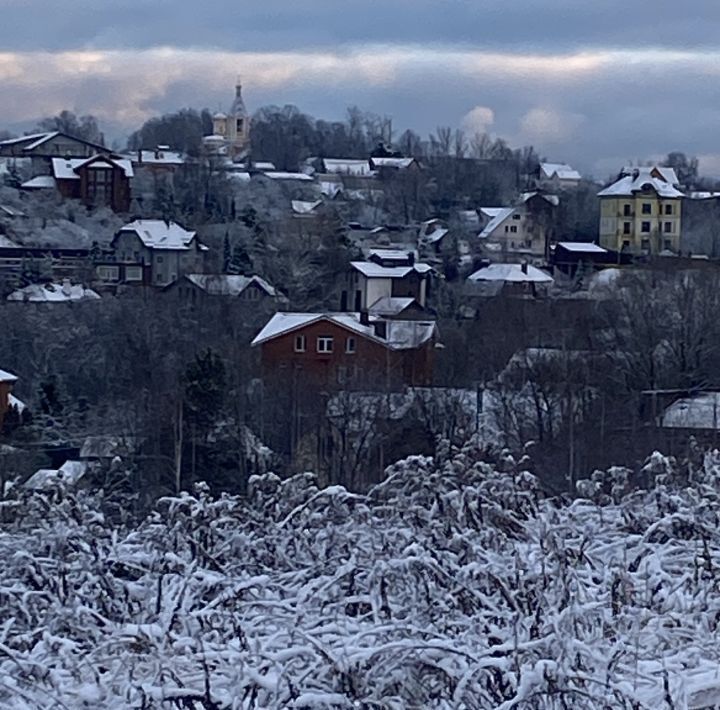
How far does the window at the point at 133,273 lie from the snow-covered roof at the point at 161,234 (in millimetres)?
562

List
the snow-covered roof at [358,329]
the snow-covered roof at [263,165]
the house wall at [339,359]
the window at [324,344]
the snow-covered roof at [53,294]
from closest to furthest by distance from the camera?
1. the house wall at [339,359]
2. the snow-covered roof at [358,329]
3. the window at [324,344]
4. the snow-covered roof at [53,294]
5. the snow-covered roof at [263,165]

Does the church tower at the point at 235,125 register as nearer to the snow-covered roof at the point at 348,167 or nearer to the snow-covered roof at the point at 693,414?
the snow-covered roof at the point at 348,167

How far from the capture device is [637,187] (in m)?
38.1

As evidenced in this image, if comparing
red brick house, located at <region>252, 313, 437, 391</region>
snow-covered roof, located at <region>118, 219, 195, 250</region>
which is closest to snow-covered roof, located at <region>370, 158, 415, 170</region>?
snow-covered roof, located at <region>118, 219, 195, 250</region>

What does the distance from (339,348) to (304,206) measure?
18.2 m

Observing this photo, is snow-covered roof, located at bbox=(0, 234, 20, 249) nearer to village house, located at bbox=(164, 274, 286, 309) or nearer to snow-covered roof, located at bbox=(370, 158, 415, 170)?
village house, located at bbox=(164, 274, 286, 309)

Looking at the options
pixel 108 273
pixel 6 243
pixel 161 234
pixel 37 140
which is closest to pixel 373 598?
pixel 108 273

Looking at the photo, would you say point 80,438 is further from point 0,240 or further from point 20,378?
point 0,240

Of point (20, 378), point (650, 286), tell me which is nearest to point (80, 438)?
point (20, 378)

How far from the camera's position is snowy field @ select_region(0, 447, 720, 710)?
91.6 inches

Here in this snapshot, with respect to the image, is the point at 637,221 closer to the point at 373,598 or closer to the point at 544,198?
the point at 544,198

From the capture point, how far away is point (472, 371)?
66.4 feet

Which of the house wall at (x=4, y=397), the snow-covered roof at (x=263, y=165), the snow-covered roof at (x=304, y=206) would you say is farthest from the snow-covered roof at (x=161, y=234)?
the snow-covered roof at (x=263, y=165)

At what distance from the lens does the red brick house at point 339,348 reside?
67.3 ft
